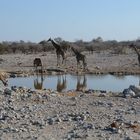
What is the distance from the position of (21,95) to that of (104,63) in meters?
22.1

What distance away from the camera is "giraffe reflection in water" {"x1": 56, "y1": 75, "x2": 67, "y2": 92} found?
78.1 feet

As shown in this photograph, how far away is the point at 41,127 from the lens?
12.1 m

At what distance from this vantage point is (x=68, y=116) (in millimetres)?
13320

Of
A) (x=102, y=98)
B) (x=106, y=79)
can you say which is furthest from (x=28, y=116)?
(x=106, y=79)

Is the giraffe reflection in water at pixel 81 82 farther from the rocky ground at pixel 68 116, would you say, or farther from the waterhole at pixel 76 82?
the rocky ground at pixel 68 116

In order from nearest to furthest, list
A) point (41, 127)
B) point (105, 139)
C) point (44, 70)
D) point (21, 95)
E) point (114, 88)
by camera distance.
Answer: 1. point (105, 139)
2. point (41, 127)
3. point (21, 95)
4. point (114, 88)
5. point (44, 70)

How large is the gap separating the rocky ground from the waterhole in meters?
6.29

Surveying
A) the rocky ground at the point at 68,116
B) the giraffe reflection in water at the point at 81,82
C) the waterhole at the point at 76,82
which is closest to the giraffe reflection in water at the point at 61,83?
the waterhole at the point at 76,82

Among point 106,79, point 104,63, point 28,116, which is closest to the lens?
point 28,116

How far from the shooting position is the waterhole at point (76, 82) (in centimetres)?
2441

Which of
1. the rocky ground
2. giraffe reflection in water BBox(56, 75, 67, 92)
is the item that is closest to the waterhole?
giraffe reflection in water BBox(56, 75, 67, 92)

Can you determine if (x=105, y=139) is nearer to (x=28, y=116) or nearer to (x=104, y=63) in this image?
(x=28, y=116)

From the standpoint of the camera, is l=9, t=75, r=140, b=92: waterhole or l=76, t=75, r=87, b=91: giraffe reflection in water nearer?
l=9, t=75, r=140, b=92: waterhole

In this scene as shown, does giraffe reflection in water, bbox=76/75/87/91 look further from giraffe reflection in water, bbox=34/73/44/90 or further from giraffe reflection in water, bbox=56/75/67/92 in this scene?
giraffe reflection in water, bbox=34/73/44/90
